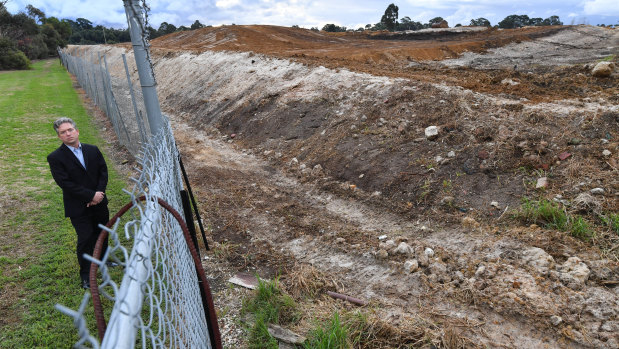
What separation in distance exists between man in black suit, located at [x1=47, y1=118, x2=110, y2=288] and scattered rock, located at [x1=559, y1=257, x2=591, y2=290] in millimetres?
4584

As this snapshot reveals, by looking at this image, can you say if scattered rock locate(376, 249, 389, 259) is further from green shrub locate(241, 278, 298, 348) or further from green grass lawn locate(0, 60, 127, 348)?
green grass lawn locate(0, 60, 127, 348)

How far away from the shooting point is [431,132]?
655 centimetres

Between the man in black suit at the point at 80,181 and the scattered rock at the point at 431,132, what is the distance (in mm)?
5099

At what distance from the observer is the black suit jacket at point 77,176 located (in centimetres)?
352

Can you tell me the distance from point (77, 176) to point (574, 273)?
4.92 metres

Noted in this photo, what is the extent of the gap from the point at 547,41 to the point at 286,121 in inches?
1005

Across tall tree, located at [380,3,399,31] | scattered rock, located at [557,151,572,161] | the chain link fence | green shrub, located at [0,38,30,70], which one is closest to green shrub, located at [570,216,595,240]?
scattered rock, located at [557,151,572,161]

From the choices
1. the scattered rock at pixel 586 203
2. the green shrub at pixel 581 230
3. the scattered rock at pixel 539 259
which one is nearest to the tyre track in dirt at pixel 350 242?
the scattered rock at pixel 539 259

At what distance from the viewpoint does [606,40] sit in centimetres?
2578

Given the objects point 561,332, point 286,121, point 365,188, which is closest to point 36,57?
point 286,121

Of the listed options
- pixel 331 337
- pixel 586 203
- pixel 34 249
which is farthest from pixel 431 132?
pixel 34 249

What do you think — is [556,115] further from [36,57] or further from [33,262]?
[36,57]

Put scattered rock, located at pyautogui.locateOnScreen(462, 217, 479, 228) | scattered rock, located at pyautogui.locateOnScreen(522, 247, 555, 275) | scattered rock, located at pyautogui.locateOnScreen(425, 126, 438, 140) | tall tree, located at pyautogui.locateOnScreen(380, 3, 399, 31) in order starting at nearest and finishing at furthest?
scattered rock, located at pyautogui.locateOnScreen(522, 247, 555, 275) < scattered rock, located at pyautogui.locateOnScreen(462, 217, 479, 228) < scattered rock, located at pyautogui.locateOnScreen(425, 126, 438, 140) < tall tree, located at pyautogui.locateOnScreen(380, 3, 399, 31)

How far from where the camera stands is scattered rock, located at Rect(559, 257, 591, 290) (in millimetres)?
3396
